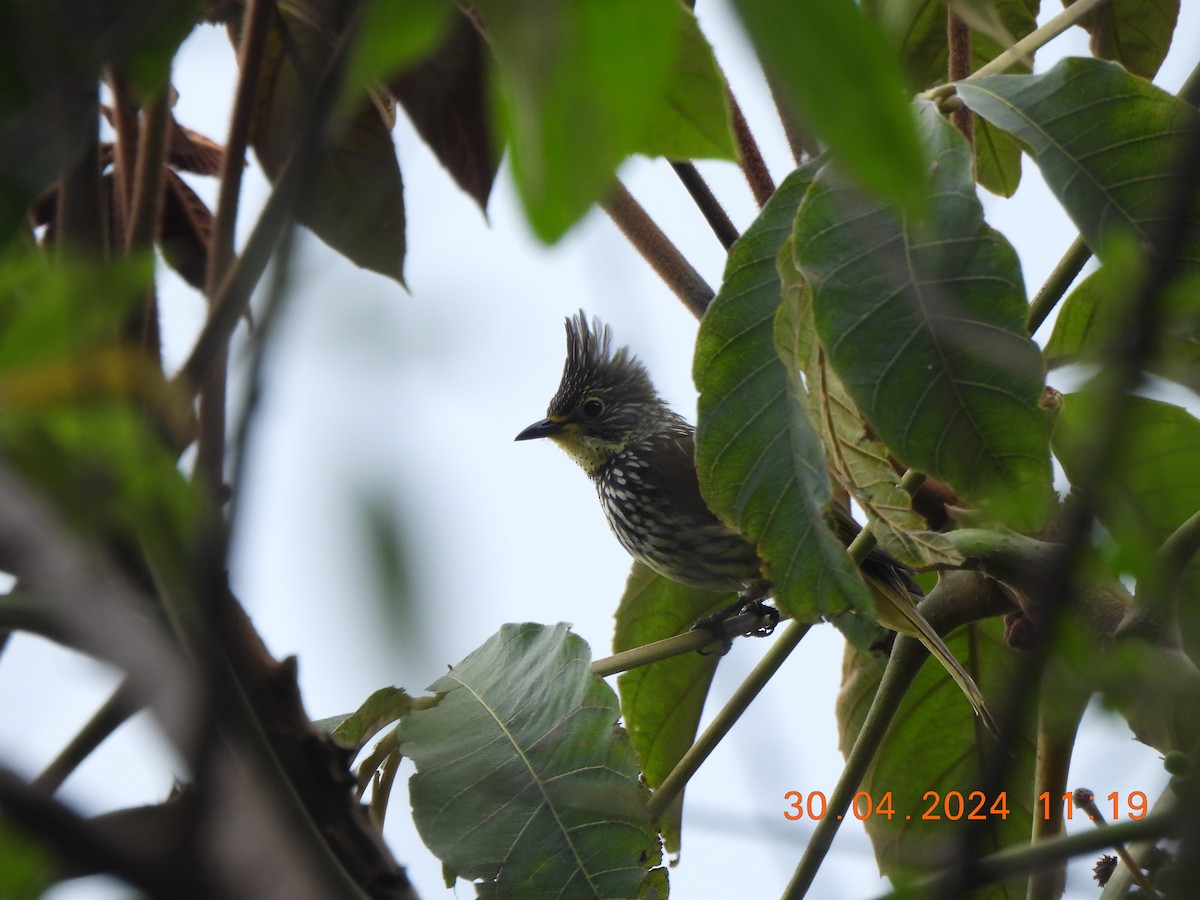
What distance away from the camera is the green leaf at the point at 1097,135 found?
69.2 inches

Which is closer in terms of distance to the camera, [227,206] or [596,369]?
[227,206]

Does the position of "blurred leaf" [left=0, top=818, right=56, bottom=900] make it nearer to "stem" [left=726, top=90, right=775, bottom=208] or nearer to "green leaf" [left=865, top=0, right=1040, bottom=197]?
"stem" [left=726, top=90, right=775, bottom=208]

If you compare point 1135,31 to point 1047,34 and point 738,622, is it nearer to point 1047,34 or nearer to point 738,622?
point 1047,34

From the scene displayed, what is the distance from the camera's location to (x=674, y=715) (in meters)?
2.96

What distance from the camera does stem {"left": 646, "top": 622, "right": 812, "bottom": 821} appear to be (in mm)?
2156

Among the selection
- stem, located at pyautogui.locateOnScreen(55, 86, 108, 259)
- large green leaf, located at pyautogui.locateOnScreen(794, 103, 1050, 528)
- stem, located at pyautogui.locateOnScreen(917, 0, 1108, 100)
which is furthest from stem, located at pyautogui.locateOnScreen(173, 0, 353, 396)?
stem, located at pyautogui.locateOnScreen(917, 0, 1108, 100)

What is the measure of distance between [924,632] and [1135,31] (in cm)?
172

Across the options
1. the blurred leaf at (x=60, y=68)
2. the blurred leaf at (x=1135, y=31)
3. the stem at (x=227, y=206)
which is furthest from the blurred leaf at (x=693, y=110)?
the blurred leaf at (x=1135, y=31)

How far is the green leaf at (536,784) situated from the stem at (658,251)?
3.20ft

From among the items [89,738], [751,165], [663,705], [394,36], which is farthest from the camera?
[663,705]

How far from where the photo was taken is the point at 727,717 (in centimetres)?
222

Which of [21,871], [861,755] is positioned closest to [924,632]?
[861,755]

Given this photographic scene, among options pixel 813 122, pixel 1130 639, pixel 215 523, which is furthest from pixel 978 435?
pixel 215 523

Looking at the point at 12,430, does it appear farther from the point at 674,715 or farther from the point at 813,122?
the point at 674,715
